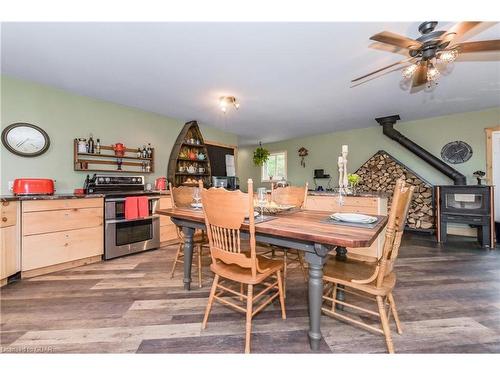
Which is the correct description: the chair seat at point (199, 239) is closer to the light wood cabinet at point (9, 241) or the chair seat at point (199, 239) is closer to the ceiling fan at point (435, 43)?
the light wood cabinet at point (9, 241)

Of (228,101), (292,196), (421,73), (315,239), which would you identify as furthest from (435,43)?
(228,101)

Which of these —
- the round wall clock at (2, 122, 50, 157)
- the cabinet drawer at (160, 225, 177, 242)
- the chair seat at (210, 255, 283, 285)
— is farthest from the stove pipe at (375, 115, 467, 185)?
the round wall clock at (2, 122, 50, 157)

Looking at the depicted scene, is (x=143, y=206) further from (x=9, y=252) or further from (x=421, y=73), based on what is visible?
(x=421, y=73)

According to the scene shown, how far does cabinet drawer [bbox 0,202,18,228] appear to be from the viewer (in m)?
2.22

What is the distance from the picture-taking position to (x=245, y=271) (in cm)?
153

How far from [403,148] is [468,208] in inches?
68.8

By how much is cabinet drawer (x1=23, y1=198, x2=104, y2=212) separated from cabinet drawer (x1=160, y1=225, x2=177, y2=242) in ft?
3.34

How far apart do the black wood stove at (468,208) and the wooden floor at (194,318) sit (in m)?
1.38

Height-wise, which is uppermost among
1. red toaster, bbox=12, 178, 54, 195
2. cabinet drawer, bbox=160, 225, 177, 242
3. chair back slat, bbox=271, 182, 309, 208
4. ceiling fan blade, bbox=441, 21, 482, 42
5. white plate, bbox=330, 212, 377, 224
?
ceiling fan blade, bbox=441, 21, 482, 42

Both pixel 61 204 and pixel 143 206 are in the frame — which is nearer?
pixel 61 204

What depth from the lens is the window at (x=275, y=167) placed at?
7.37m

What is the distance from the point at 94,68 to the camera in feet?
8.41

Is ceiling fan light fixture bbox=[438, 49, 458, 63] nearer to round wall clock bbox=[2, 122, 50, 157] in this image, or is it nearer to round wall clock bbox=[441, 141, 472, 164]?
round wall clock bbox=[441, 141, 472, 164]
